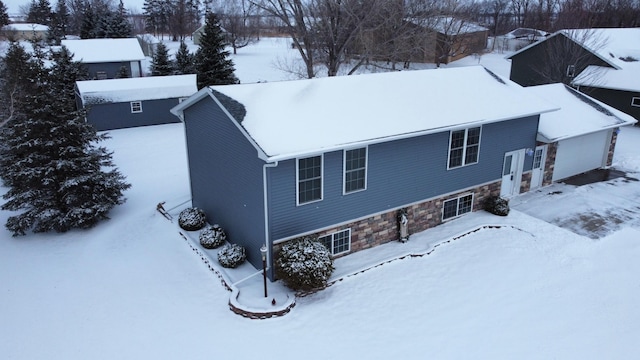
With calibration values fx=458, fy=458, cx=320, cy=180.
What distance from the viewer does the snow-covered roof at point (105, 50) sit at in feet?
144

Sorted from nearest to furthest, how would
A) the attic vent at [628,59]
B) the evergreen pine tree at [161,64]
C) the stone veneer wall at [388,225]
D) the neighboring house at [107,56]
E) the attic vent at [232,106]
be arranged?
1. the attic vent at [232,106]
2. the stone veneer wall at [388,225]
3. the attic vent at [628,59]
4. the evergreen pine tree at [161,64]
5. the neighboring house at [107,56]

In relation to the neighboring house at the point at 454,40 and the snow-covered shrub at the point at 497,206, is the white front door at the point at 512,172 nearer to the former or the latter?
the snow-covered shrub at the point at 497,206

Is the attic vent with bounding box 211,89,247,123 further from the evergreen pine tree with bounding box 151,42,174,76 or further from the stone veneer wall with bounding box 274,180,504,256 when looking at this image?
the evergreen pine tree with bounding box 151,42,174,76

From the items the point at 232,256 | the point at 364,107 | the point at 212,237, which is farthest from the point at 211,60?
the point at 232,256

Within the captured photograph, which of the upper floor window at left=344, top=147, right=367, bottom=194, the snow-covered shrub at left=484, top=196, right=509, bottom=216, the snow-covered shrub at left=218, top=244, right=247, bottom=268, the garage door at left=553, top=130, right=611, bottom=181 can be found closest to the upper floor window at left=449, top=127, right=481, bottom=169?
the snow-covered shrub at left=484, top=196, right=509, bottom=216

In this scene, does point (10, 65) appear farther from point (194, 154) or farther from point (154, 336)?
point (154, 336)

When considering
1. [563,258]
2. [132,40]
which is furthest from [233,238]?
[132,40]

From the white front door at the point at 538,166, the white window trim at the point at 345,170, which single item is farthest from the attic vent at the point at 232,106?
the white front door at the point at 538,166

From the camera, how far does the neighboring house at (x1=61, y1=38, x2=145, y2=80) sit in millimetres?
43750

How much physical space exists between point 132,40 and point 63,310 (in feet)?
135

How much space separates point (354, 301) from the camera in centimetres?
1165

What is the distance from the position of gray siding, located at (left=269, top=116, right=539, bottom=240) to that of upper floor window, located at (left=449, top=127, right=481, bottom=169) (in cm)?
24

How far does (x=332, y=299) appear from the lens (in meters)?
11.7

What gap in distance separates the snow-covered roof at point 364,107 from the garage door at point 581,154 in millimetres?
3453
